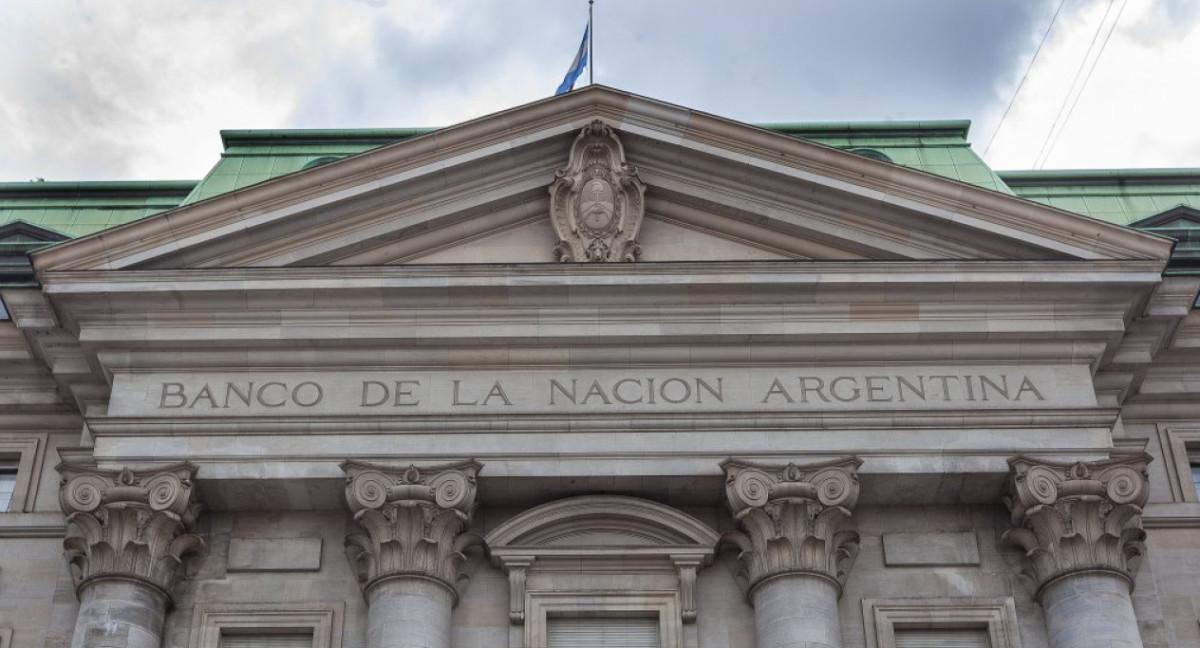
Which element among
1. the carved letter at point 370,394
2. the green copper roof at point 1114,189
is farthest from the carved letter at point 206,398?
the green copper roof at point 1114,189

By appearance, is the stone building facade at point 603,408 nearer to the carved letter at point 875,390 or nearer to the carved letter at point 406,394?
the carved letter at point 406,394

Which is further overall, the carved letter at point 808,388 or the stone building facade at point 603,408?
the carved letter at point 808,388

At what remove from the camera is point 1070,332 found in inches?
1284

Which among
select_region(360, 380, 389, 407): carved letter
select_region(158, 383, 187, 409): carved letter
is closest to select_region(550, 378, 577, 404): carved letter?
select_region(360, 380, 389, 407): carved letter

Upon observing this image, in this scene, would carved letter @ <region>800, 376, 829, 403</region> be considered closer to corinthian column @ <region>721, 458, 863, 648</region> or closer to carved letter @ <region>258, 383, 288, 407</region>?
corinthian column @ <region>721, 458, 863, 648</region>

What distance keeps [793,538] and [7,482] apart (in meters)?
13.7

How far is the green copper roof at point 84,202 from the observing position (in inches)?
1580

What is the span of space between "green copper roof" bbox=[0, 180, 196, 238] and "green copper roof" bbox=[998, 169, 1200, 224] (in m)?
17.6

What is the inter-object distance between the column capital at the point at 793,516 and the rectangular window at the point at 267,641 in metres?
6.88

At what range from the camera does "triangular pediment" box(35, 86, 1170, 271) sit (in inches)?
1303

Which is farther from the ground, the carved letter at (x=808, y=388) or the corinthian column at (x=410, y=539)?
the carved letter at (x=808, y=388)

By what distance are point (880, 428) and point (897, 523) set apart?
5.14ft

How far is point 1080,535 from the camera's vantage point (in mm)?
30578

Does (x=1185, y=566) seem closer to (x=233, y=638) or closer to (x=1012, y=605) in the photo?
(x=1012, y=605)
